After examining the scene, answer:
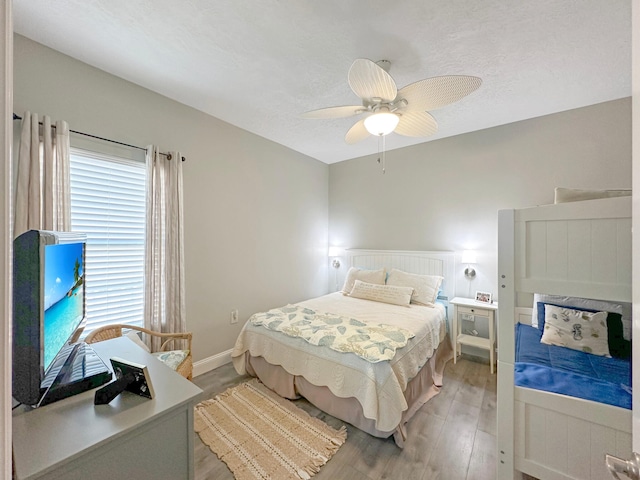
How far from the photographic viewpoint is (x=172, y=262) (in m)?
2.39

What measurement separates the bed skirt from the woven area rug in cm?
10

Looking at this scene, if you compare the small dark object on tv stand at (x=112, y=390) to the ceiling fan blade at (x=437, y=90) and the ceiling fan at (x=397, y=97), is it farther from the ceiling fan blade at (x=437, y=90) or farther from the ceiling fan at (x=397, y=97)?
the ceiling fan blade at (x=437, y=90)

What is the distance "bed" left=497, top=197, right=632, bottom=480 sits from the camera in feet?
3.75

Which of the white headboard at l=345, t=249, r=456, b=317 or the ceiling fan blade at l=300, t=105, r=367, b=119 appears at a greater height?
the ceiling fan blade at l=300, t=105, r=367, b=119

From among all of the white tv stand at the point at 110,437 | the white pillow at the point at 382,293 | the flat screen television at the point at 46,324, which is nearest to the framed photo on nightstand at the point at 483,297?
the white pillow at the point at 382,293

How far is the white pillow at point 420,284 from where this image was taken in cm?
312

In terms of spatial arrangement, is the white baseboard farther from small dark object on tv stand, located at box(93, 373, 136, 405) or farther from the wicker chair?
small dark object on tv stand, located at box(93, 373, 136, 405)

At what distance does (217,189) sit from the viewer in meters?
2.86

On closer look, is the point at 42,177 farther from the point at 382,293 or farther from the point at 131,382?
the point at 382,293

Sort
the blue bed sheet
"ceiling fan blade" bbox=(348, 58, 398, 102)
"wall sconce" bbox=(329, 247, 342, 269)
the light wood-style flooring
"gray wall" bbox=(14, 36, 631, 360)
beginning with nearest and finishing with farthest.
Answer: the blue bed sheet < "ceiling fan blade" bbox=(348, 58, 398, 102) < the light wood-style flooring < "gray wall" bbox=(14, 36, 631, 360) < "wall sconce" bbox=(329, 247, 342, 269)

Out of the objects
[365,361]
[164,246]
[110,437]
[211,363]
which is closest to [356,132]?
[365,361]

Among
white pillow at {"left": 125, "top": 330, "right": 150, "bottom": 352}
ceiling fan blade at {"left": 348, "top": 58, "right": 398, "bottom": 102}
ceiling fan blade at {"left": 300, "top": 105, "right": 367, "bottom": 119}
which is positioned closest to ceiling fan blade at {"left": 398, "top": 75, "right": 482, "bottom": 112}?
ceiling fan blade at {"left": 348, "top": 58, "right": 398, "bottom": 102}

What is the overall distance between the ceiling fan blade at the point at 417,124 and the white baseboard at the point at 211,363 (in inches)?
113

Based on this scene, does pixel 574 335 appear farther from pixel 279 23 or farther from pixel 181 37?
pixel 181 37
